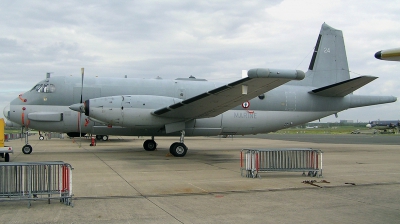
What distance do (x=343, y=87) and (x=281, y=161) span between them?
33.2 ft

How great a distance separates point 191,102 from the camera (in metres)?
15.4

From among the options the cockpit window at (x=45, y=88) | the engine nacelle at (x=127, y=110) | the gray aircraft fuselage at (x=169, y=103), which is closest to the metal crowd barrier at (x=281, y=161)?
the engine nacelle at (x=127, y=110)

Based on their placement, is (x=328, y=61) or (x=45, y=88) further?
(x=328, y=61)

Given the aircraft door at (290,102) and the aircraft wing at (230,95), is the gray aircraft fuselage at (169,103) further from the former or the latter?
the aircraft wing at (230,95)

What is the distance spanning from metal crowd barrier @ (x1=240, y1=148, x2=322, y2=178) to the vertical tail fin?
37.1ft

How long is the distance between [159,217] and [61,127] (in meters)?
13.0

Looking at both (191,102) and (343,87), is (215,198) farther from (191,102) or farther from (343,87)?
(343,87)

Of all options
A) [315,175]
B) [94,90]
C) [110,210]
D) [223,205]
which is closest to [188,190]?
[223,205]

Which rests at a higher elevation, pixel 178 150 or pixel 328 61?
pixel 328 61

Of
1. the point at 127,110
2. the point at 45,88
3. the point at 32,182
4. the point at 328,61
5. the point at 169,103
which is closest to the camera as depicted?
the point at 32,182

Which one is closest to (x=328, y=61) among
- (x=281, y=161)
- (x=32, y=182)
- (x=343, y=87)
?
(x=343, y=87)

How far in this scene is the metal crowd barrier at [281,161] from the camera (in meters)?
11.4

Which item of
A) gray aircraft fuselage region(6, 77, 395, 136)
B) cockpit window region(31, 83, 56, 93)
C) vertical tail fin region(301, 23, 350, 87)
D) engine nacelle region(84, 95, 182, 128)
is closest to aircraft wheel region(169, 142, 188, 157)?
engine nacelle region(84, 95, 182, 128)

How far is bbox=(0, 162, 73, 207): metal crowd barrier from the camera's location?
743 cm
